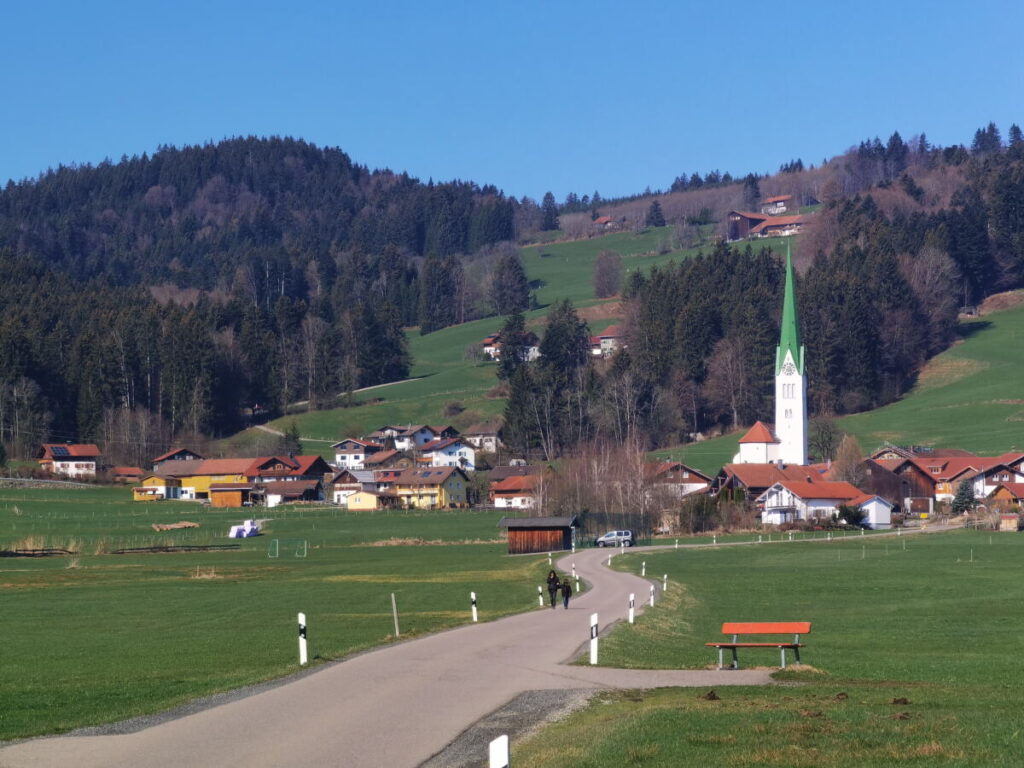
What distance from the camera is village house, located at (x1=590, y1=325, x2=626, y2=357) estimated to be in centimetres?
19180

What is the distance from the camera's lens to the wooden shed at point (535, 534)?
254 ft

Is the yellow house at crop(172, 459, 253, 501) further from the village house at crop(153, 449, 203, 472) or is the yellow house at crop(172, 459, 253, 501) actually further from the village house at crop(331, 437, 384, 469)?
the village house at crop(331, 437, 384, 469)

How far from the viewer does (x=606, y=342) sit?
196 meters

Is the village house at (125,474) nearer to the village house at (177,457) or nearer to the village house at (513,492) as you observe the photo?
the village house at (177,457)

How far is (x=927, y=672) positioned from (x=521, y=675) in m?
7.76

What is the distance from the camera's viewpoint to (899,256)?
181 meters

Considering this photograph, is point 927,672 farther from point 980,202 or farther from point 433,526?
point 980,202

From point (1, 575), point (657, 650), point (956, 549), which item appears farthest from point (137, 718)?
point (956, 549)

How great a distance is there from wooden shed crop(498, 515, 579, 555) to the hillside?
55945 millimetres

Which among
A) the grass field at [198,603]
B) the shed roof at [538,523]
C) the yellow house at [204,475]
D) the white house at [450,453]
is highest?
the white house at [450,453]

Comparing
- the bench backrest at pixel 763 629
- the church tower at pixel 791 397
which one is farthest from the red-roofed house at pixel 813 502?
the bench backrest at pixel 763 629

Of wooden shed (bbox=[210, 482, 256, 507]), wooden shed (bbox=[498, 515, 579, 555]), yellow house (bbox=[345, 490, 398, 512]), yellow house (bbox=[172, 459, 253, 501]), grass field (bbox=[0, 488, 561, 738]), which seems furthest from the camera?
yellow house (bbox=[172, 459, 253, 501])

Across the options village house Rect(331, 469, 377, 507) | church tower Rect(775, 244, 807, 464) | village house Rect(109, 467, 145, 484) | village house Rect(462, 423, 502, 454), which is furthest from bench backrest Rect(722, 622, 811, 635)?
village house Rect(462, 423, 502, 454)

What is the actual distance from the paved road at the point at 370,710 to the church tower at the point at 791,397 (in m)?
113
